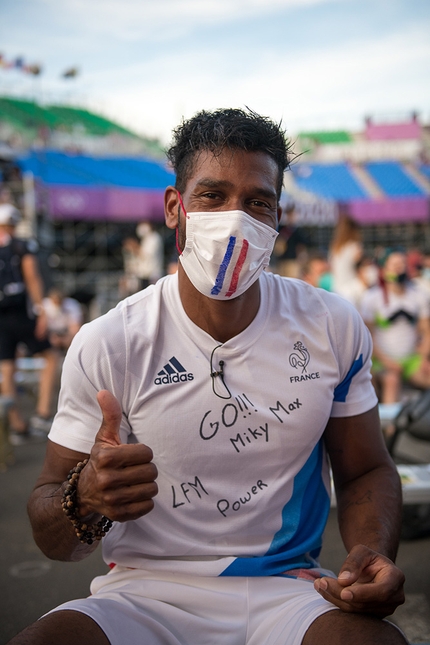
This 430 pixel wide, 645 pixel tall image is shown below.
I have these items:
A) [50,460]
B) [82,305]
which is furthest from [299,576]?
[82,305]

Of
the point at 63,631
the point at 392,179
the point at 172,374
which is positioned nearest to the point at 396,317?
the point at 172,374

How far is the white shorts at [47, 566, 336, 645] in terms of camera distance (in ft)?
4.93

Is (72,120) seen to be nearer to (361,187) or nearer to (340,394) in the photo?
(361,187)

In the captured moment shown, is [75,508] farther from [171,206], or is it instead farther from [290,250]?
[290,250]

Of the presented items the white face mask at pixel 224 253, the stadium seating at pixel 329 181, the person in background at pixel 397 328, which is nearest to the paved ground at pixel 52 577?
the white face mask at pixel 224 253

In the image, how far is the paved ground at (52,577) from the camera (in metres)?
2.72

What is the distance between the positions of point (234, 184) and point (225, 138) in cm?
15

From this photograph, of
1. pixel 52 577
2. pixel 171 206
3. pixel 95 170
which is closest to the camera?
pixel 171 206

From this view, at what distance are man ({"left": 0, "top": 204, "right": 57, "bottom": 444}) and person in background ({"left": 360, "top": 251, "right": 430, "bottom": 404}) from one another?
10.6 ft

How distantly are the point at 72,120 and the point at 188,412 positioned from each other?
107 feet

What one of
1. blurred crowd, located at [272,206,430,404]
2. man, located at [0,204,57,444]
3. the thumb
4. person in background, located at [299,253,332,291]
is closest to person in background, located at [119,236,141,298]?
person in background, located at [299,253,332,291]

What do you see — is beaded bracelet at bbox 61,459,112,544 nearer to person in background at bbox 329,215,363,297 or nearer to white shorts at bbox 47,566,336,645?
white shorts at bbox 47,566,336,645

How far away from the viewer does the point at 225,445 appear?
168 cm

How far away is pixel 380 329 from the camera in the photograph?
5992 mm
